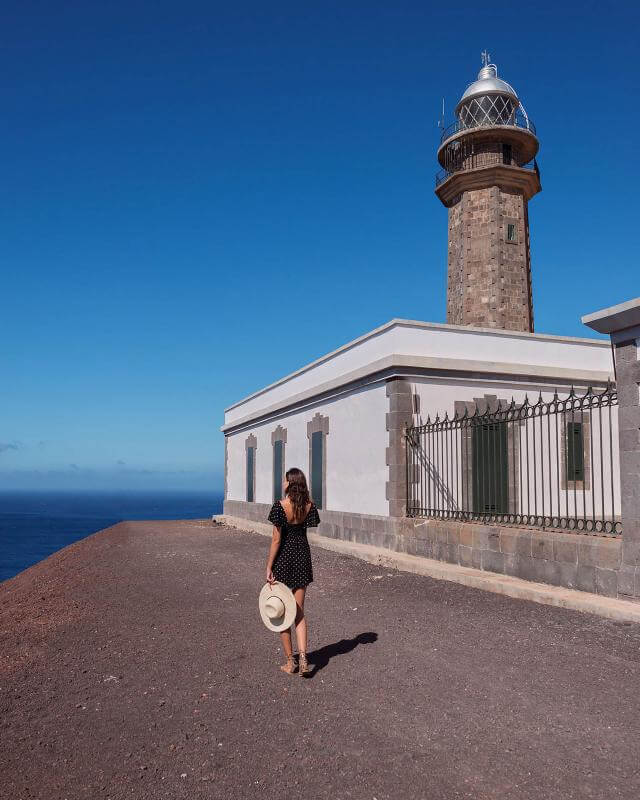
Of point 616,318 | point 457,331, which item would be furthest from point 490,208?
point 616,318

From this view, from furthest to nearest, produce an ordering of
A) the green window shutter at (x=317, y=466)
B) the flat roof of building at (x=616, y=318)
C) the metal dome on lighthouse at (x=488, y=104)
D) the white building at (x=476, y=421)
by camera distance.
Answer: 1. the metal dome on lighthouse at (x=488, y=104)
2. the green window shutter at (x=317, y=466)
3. the white building at (x=476, y=421)
4. the flat roof of building at (x=616, y=318)

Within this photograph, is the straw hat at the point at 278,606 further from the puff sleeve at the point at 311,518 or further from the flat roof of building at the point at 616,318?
the flat roof of building at the point at 616,318

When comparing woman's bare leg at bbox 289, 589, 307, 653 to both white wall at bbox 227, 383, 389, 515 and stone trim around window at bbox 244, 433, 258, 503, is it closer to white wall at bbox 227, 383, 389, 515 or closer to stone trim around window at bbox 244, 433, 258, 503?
white wall at bbox 227, 383, 389, 515

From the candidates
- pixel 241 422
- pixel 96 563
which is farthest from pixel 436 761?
pixel 241 422

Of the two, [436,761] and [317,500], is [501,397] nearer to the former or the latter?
[317,500]

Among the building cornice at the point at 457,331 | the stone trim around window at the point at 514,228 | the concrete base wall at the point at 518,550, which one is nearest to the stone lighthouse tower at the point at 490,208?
the stone trim around window at the point at 514,228

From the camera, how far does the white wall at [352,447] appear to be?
44.1 feet

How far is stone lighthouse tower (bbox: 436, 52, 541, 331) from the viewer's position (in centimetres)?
2062

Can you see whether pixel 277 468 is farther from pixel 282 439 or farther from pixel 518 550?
pixel 518 550

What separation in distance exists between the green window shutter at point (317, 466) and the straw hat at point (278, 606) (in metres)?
11.0

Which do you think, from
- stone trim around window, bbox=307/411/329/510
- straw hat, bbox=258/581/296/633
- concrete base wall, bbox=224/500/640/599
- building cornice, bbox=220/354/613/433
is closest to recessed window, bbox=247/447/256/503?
stone trim around window, bbox=307/411/329/510

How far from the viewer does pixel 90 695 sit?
15.7ft

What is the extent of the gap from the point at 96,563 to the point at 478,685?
967cm

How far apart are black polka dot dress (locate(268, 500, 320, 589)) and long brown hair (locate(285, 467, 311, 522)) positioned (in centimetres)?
8
